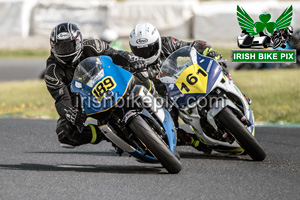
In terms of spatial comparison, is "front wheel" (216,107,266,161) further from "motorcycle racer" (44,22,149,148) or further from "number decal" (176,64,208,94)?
"motorcycle racer" (44,22,149,148)

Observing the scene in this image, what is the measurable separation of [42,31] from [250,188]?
21451mm

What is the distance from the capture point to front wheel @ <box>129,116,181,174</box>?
5.46 m

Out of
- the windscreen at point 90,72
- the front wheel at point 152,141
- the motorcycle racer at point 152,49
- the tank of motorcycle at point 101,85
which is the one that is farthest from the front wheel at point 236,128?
the windscreen at point 90,72

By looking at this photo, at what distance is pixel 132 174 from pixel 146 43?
77.9 inches

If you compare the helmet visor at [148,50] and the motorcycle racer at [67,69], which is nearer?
the motorcycle racer at [67,69]

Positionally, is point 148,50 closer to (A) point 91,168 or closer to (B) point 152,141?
(A) point 91,168

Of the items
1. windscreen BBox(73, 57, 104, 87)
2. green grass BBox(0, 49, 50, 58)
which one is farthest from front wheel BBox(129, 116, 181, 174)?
green grass BBox(0, 49, 50, 58)

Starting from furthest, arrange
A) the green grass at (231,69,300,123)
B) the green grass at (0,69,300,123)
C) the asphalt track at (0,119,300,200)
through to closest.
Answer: the green grass at (0,69,300,123), the green grass at (231,69,300,123), the asphalt track at (0,119,300,200)

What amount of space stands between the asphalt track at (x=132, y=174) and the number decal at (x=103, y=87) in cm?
77

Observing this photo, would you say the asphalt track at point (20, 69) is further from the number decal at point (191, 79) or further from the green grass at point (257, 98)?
the number decal at point (191, 79)

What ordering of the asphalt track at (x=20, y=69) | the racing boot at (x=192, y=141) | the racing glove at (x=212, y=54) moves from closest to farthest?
the racing boot at (x=192, y=141), the racing glove at (x=212, y=54), the asphalt track at (x=20, y=69)

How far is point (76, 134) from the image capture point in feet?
20.8

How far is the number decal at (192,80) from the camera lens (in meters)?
6.21

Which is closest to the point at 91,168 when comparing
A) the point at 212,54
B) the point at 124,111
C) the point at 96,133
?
the point at 96,133
